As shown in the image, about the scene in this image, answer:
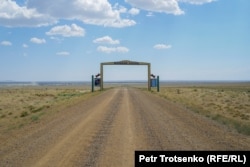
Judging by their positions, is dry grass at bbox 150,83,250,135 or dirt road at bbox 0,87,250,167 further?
dry grass at bbox 150,83,250,135

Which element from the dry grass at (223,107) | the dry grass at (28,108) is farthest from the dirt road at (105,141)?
the dry grass at (28,108)

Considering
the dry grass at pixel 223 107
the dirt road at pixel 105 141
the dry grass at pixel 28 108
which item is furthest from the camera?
the dry grass at pixel 28 108

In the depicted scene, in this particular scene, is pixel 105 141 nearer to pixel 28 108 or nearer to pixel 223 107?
pixel 223 107

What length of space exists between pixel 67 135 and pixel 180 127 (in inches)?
187

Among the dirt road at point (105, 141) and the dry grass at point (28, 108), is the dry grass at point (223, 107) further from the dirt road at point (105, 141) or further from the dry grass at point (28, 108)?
the dry grass at point (28, 108)

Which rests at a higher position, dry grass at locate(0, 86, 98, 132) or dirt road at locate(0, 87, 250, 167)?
dirt road at locate(0, 87, 250, 167)

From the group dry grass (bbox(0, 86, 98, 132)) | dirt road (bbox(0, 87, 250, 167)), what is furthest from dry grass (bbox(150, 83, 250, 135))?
dry grass (bbox(0, 86, 98, 132))

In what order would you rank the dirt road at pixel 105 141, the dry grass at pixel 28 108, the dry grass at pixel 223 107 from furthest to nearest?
the dry grass at pixel 28 108
the dry grass at pixel 223 107
the dirt road at pixel 105 141

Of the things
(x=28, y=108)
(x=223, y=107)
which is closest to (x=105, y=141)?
(x=223, y=107)

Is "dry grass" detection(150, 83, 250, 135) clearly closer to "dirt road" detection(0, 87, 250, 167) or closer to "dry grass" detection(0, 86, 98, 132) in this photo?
"dirt road" detection(0, 87, 250, 167)

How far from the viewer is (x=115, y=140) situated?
11.7 metres

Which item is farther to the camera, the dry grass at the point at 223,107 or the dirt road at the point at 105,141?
the dry grass at the point at 223,107

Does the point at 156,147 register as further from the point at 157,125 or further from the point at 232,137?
the point at 157,125

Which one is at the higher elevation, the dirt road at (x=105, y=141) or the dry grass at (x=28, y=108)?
the dirt road at (x=105, y=141)
